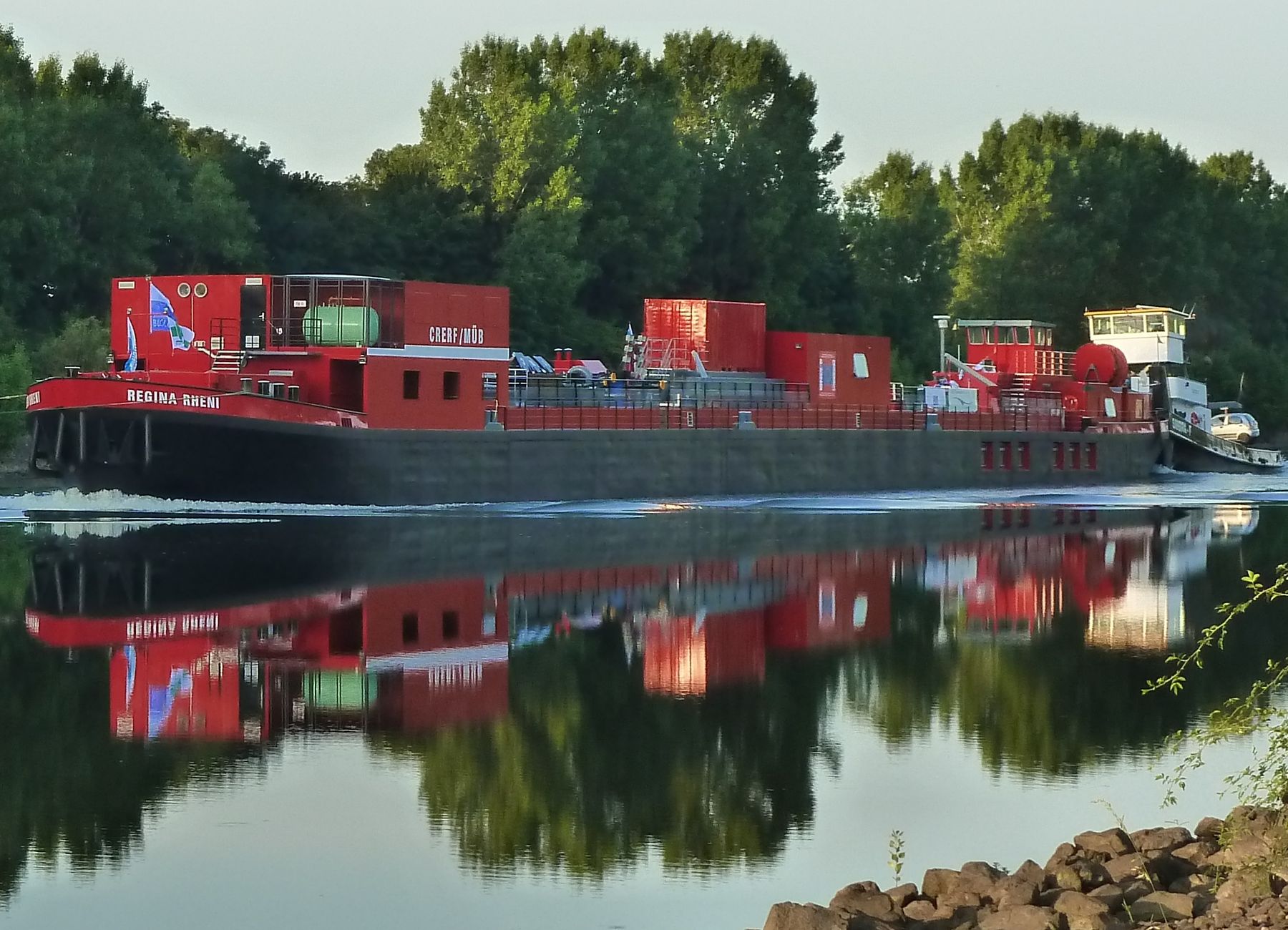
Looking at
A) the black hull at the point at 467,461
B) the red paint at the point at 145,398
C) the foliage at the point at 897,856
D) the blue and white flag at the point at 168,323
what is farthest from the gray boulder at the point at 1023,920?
the blue and white flag at the point at 168,323

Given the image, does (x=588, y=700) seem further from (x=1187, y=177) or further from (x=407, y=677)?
(x=1187, y=177)

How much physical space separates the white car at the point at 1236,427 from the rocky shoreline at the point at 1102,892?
228 ft

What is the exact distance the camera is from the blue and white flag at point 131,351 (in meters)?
42.1

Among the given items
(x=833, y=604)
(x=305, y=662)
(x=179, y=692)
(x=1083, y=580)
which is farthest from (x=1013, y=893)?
(x=1083, y=580)

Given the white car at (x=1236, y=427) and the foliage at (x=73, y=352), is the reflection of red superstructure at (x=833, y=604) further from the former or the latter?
the white car at (x=1236, y=427)

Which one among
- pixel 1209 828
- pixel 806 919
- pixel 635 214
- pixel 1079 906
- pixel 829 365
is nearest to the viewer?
pixel 806 919

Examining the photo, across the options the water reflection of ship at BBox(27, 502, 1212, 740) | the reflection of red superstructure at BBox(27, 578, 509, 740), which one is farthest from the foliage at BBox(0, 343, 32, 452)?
the reflection of red superstructure at BBox(27, 578, 509, 740)

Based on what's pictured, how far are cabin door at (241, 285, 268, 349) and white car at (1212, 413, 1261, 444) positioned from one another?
154ft

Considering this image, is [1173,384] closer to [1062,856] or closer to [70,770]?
[70,770]

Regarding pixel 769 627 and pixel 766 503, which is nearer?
pixel 769 627

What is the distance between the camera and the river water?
12375 millimetres

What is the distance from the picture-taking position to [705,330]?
178 ft

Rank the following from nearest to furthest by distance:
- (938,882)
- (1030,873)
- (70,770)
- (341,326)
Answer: (1030,873) < (938,882) < (70,770) < (341,326)

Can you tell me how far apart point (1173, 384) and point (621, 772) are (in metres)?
57.7
